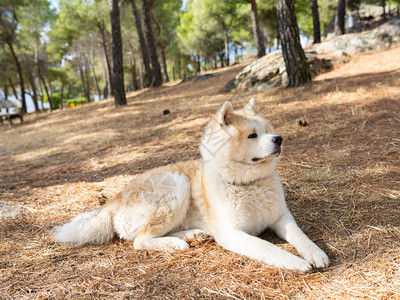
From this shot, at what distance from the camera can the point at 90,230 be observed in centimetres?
275

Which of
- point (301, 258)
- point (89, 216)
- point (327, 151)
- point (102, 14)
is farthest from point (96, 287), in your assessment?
point (102, 14)

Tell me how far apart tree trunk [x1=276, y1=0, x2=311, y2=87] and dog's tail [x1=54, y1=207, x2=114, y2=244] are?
740cm

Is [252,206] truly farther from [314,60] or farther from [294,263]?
A: [314,60]

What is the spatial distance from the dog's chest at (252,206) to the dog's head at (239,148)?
0.35ft

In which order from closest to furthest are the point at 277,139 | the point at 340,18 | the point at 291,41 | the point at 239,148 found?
the point at 277,139 → the point at 239,148 → the point at 291,41 → the point at 340,18

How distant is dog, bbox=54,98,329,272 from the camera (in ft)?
7.79

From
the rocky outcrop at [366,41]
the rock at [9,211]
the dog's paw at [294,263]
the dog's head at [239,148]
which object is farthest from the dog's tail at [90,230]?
the rocky outcrop at [366,41]

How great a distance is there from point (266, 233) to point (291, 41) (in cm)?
703

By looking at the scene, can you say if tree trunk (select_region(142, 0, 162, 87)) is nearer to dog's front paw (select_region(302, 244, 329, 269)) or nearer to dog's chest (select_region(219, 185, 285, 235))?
dog's chest (select_region(219, 185, 285, 235))

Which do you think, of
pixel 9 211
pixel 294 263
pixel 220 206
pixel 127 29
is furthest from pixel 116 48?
pixel 127 29

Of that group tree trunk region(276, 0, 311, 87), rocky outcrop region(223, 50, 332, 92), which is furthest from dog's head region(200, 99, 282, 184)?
rocky outcrop region(223, 50, 332, 92)

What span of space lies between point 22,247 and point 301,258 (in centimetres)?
260

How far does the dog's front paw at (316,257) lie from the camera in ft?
Answer: 6.81

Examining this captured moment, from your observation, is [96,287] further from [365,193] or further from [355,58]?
[355,58]
